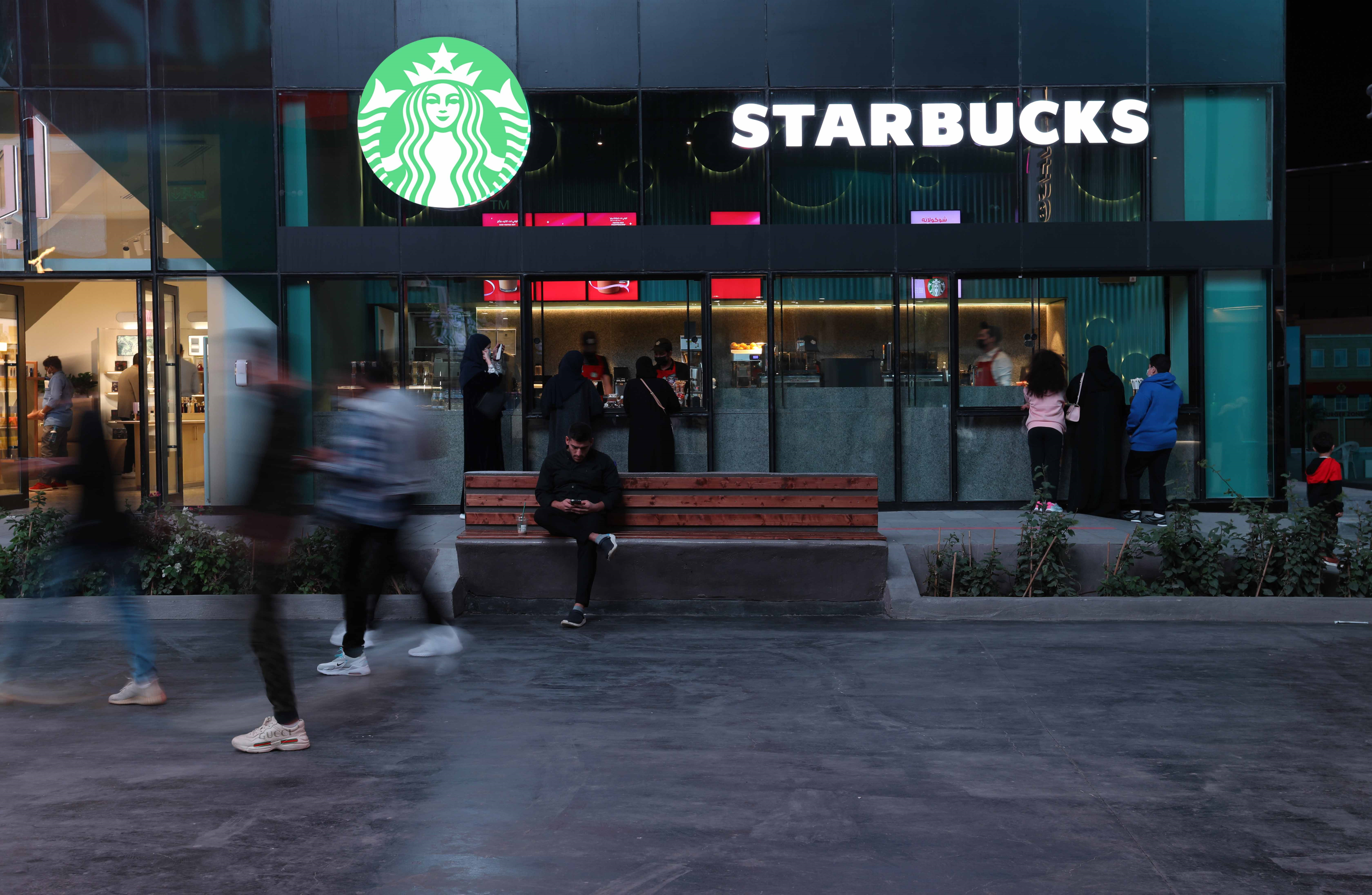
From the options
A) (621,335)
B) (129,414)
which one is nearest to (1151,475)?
(621,335)

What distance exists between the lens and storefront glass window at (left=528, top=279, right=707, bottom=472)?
13688 mm

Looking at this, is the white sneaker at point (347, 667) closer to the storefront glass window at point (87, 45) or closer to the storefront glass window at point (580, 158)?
the storefront glass window at point (580, 158)

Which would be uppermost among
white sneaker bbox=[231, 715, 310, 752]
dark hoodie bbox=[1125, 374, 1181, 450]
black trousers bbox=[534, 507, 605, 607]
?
dark hoodie bbox=[1125, 374, 1181, 450]

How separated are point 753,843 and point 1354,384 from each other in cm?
1955

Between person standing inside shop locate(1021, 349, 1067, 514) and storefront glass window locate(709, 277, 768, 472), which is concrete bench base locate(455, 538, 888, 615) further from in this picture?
storefront glass window locate(709, 277, 768, 472)

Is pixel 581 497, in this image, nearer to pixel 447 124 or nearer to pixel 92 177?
pixel 447 124

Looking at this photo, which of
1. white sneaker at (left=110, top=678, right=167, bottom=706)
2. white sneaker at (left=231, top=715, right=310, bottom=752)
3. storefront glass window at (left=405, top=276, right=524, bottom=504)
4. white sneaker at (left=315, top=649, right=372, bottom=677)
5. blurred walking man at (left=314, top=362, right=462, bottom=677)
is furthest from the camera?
storefront glass window at (left=405, top=276, right=524, bottom=504)

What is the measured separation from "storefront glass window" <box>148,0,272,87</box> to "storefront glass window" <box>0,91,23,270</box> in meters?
1.73

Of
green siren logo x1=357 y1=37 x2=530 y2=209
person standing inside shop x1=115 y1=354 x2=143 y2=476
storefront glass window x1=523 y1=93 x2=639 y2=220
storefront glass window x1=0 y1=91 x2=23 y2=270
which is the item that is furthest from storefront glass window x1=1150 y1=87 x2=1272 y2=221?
storefront glass window x1=0 y1=91 x2=23 y2=270

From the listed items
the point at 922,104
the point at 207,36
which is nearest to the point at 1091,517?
the point at 922,104

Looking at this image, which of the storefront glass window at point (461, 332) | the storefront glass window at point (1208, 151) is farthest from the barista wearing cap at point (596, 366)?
the storefront glass window at point (1208, 151)

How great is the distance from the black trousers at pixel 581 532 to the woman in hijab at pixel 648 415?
360 cm

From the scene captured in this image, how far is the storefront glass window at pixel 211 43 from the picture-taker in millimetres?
13695

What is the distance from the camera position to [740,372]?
13.7 meters
